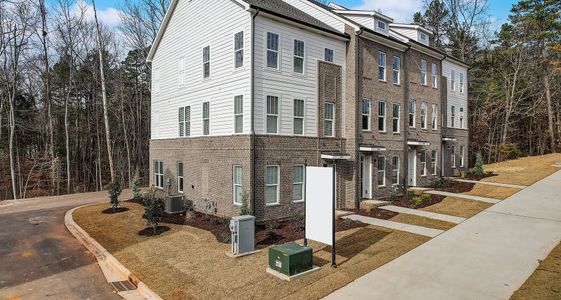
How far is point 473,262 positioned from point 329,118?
10.1 m

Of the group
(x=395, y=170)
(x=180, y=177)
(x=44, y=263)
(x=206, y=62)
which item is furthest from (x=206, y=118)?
(x=395, y=170)

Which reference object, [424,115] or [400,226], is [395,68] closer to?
[424,115]

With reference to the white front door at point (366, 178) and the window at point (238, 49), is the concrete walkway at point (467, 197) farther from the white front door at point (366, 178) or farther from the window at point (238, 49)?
the window at point (238, 49)

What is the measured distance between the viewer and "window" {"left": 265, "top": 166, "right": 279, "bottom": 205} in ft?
50.9

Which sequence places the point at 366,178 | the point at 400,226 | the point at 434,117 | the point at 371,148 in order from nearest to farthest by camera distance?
the point at 400,226, the point at 371,148, the point at 366,178, the point at 434,117

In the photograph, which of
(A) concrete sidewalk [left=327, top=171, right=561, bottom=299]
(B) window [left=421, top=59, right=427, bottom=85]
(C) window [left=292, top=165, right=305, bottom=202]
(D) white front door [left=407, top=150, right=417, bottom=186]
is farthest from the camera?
(B) window [left=421, top=59, right=427, bottom=85]

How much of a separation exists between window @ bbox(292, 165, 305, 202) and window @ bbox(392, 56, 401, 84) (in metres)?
9.70

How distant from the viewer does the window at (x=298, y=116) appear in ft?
54.5

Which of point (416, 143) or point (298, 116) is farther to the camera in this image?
point (416, 143)

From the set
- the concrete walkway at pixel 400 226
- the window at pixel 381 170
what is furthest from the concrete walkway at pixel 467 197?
the concrete walkway at pixel 400 226

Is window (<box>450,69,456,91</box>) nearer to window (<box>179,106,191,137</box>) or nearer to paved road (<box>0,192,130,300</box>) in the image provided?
window (<box>179,106,191,137</box>)

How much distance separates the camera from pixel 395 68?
2166 cm

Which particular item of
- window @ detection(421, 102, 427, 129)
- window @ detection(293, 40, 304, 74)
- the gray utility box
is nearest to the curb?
the gray utility box

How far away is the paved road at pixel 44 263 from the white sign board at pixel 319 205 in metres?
5.90
